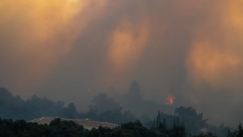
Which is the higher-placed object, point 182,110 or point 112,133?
point 182,110

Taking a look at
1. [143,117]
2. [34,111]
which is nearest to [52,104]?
[34,111]

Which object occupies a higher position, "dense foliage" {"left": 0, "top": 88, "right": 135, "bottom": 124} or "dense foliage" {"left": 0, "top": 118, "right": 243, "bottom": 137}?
"dense foliage" {"left": 0, "top": 88, "right": 135, "bottom": 124}

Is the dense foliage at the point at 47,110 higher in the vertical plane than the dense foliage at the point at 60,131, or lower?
higher

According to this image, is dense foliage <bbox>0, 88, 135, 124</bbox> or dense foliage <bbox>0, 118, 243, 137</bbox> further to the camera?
dense foliage <bbox>0, 88, 135, 124</bbox>

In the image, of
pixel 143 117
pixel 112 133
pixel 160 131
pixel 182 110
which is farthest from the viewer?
pixel 143 117

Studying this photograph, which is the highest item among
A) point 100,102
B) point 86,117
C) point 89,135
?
point 100,102

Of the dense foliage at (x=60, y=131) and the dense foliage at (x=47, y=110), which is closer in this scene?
the dense foliage at (x=60, y=131)

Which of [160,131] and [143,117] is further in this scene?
[143,117]

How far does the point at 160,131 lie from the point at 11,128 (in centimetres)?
1422

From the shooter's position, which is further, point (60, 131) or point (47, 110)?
point (47, 110)

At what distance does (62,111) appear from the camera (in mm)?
78438

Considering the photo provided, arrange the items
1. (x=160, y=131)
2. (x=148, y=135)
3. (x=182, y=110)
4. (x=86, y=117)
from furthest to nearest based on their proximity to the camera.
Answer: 1. (x=182, y=110)
2. (x=86, y=117)
3. (x=160, y=131)
4. (x=148, y=135)

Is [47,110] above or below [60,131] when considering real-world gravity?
above

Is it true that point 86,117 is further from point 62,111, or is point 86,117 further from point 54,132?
point 54,132
